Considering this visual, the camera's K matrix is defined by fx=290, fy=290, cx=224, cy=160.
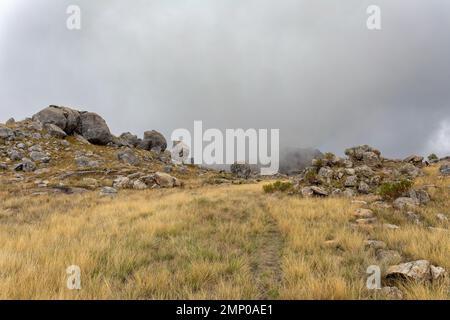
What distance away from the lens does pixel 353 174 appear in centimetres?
2203

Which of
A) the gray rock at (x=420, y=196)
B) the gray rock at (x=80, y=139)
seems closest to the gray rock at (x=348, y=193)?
the gray rock at (x=420, y=196)

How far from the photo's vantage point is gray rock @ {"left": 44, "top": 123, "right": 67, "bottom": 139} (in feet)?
151

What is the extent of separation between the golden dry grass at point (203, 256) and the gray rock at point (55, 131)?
1565 inches

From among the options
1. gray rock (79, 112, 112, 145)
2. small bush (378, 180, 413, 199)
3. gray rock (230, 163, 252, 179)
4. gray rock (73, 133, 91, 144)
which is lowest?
gray rock (230, 163, 252, 179)

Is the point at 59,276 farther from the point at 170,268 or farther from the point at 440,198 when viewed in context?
the point at 440,198

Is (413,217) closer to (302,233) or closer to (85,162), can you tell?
(302,233)

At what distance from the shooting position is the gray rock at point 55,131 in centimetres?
4597

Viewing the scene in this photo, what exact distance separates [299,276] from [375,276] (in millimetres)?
1270

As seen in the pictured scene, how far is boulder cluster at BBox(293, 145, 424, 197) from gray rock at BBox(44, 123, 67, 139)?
39424 millimetres

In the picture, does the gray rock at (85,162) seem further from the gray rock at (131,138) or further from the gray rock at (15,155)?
the gray rock at (131,138)

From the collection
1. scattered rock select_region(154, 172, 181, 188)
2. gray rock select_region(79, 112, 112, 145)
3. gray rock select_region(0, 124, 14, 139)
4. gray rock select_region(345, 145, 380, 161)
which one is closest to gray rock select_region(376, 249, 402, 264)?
scattered rock select_region(154, 172, 181, 188)

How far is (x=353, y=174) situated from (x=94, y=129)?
46635mm

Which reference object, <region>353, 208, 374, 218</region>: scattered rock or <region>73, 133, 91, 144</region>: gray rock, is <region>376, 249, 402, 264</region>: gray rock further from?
<region>73, 133, 91, 144</region>: gray rock

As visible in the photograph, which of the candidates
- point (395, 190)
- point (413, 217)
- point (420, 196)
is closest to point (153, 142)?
point (395, 190)
